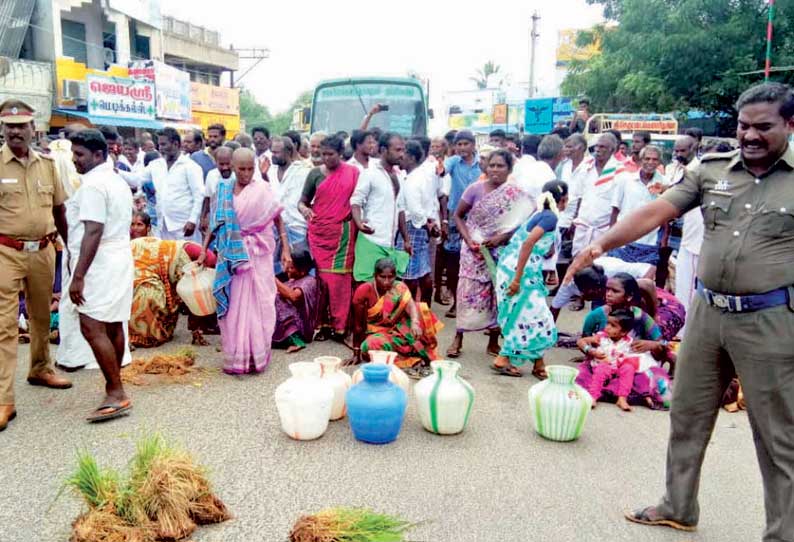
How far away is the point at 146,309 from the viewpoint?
20.0 ft

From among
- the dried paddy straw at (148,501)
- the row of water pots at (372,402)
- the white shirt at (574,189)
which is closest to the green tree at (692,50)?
the white shirt at (574,189)

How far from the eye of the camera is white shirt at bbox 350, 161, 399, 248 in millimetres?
6156

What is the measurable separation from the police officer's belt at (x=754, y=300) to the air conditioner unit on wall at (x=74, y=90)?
20891 mm

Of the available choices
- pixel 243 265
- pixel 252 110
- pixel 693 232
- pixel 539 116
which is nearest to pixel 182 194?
pixel 243 265

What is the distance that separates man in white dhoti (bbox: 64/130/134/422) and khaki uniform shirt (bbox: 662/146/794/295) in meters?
3.40

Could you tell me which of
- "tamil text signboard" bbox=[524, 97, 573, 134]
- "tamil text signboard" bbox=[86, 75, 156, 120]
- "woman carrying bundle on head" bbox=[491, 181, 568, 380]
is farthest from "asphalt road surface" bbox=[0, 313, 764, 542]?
"tamil text signboard" bbox=[86, 75, 156, 120]

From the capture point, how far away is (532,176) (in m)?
6.96

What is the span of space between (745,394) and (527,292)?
253cm

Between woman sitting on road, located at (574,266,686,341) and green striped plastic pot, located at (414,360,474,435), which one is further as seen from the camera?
woman sitting on road, located at (574,266,686,341)

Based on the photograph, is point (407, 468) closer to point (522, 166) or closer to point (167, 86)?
point (522, 166)

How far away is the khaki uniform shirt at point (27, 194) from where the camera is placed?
4.39 m

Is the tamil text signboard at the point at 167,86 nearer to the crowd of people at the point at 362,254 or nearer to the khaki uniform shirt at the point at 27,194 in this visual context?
the crowd of people at the point at 362,254

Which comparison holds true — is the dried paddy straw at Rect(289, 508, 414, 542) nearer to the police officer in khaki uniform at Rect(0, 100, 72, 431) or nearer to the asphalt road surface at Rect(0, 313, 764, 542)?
the asphalt road surface at Rect(0, 313, 764, 542)

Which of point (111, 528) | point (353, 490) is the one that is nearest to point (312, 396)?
point (353, 490)
